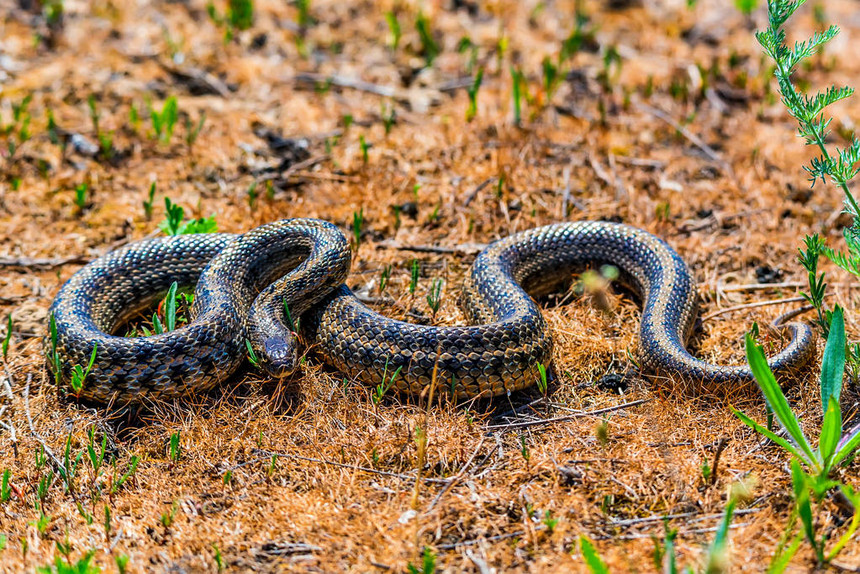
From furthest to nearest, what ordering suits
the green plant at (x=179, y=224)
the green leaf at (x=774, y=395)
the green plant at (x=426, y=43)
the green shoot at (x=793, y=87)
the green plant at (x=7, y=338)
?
the green plant at (x=426, y=43) → the green plant at (x=179, y=224) → the green plant at (x=7, y=338) → the green shoot at (x=793, y=87) → the green leaf at (x=774, y=395)

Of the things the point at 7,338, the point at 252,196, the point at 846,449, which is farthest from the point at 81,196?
the point at 846,449

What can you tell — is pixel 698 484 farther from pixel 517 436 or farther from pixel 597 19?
pixel 597 19

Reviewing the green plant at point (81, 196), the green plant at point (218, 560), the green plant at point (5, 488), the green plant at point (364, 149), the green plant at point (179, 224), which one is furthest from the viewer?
the green plant at point (364, 149)

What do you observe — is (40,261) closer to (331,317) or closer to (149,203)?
(149,203)

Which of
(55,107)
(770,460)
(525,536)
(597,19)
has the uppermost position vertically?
(597,19)

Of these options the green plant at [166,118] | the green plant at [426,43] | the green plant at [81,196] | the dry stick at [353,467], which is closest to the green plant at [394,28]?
the green plant at [426,43]

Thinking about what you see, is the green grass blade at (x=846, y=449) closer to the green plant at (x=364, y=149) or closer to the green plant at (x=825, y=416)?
the green plant at (x=825, y=416)

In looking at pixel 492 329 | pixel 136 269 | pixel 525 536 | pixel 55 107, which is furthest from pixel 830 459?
pixel 55 107
